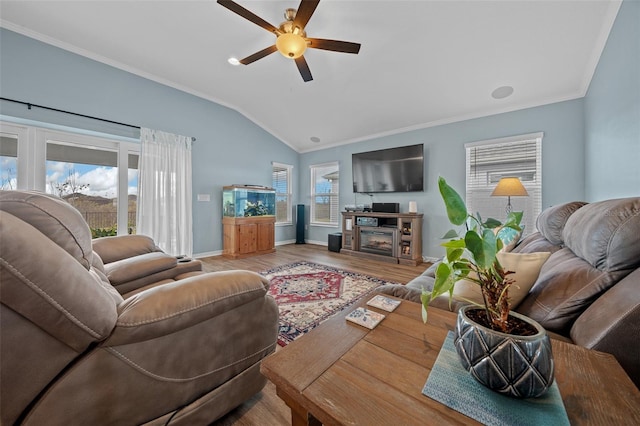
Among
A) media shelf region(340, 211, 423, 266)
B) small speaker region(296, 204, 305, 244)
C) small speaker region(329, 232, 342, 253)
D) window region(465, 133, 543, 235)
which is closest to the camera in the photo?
window region(465, 133, 543, 235)

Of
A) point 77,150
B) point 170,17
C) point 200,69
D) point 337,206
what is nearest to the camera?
point 170,17

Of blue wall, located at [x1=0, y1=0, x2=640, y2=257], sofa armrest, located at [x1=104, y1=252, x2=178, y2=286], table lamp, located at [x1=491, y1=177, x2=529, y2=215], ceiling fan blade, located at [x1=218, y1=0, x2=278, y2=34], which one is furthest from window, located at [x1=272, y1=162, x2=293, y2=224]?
table lamp, located at [x1=491, y1=177, x2=529, y2=215]

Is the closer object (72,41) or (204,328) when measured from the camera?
(204,328)

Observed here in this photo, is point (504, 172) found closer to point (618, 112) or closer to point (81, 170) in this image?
point (618, 112)

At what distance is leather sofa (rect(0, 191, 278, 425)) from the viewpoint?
1.91 feet

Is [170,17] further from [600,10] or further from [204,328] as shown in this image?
[600,10]

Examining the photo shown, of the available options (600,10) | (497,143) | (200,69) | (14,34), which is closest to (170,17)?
(200,69)

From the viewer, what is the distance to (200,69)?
344 centimetres

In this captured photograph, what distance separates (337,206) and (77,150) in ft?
14.7

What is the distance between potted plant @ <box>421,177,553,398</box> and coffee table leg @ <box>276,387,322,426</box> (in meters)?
0.46

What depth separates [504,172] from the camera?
137 inches

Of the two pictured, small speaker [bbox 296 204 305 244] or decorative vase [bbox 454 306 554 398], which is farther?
small speaker [bbox 296 204 305 244]

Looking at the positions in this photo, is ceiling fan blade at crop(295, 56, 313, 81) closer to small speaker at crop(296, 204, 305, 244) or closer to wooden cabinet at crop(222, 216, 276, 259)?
wooden cabinet at crop(222, 216, 276, 259)

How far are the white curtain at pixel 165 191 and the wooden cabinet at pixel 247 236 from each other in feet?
2.19
